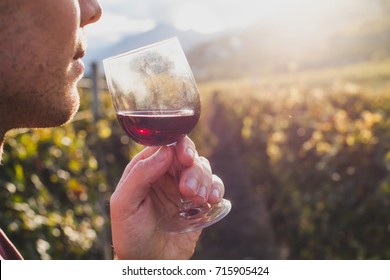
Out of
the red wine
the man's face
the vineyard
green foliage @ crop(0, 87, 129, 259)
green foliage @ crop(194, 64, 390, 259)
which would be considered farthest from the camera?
green foliage @ crop(194, 64, 390, 259)

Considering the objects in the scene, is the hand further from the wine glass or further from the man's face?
the man's face

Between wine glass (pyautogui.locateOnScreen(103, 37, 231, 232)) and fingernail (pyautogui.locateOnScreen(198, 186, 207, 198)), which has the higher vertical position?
wine glass (pyautogui.locateOnScreen(103, 37, 231, 232))

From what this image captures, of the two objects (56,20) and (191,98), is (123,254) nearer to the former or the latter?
(191,98)

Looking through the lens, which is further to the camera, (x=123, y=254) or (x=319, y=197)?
(x=319, y=197)

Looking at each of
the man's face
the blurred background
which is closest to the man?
the man's face

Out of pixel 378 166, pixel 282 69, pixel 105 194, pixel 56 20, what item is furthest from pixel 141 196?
pixel 282 69

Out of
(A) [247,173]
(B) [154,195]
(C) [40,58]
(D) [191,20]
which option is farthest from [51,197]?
(A) [247,173]

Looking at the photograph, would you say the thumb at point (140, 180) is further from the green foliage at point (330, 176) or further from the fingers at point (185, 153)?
the green foliage at point (330, 176)
